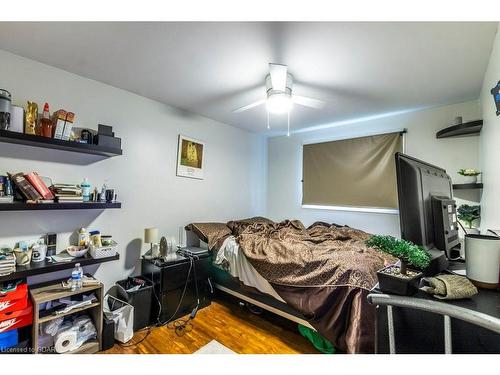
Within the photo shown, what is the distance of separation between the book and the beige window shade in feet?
10.5

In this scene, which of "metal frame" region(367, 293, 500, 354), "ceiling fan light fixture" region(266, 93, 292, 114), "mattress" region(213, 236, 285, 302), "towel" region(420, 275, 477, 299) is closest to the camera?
Result: "metal frame" region(367, 293, 500, 354)

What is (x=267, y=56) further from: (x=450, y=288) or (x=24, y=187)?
(x=24, y=187)

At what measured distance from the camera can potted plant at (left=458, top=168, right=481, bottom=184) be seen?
2.26 m

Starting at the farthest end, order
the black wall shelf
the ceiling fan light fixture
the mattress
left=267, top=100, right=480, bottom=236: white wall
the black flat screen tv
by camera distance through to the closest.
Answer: left=267, top=100, right=480, bottom=236: white wall
the mattress
the ceiling fan light fixture
the black wall shelf
the black flat screen tv

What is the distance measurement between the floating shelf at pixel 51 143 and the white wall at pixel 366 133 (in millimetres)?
2673

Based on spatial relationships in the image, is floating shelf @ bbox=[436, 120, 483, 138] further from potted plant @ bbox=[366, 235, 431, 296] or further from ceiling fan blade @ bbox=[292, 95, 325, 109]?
potted plant @ bbox=[366, 235, 431, 296]

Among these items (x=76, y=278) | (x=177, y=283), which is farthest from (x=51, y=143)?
(x=177, y=283)

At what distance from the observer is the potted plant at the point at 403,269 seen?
2.86 ft

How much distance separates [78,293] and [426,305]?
226cm

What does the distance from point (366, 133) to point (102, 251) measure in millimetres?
3334

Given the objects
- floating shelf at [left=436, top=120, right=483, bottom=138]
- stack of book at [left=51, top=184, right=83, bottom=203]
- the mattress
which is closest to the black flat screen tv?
the mattress

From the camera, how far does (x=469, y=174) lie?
229 cm

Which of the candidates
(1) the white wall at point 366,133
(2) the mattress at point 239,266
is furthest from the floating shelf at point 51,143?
(1) the white wall at point 366,133
